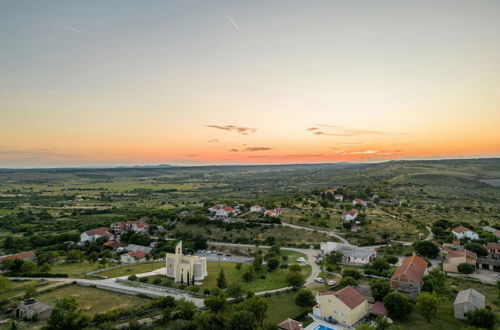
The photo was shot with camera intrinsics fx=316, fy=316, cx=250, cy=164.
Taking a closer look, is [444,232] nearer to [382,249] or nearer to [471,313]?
[382,249]

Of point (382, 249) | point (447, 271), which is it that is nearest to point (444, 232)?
point (382, 249)

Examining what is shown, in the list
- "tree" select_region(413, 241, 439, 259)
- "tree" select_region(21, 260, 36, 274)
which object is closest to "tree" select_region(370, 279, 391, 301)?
"tree" select_region(413, 241, 439, 259)

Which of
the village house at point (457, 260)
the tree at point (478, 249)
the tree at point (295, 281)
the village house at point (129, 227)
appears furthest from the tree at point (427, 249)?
the village house at point (129, 227)

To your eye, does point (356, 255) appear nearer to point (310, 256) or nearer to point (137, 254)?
point (310, 256)

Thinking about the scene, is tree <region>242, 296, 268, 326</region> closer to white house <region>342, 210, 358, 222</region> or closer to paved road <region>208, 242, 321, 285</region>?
paved road <region>208, 242, 321, 285</region>

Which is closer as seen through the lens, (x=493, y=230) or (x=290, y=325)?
(x=290, y=325)

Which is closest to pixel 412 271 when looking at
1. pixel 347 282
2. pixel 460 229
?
pixel 347 282

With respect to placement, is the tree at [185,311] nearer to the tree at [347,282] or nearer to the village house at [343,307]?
the village house at [343,307]
